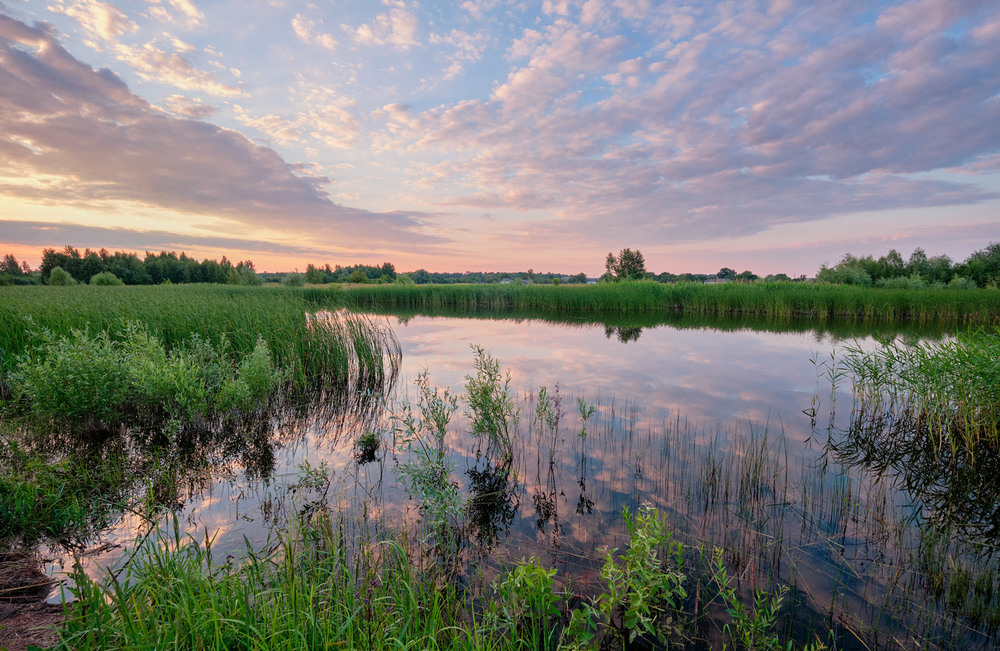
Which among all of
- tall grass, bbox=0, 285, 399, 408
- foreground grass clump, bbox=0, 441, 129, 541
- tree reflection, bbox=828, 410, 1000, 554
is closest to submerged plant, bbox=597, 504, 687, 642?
tree reflection, bbox=828, 410, 1000, 554

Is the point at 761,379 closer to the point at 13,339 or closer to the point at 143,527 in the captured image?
the point at 143,527

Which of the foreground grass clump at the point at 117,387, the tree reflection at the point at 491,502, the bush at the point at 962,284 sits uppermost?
the bush at the point at 962,284

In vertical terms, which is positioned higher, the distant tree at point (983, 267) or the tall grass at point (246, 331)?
the distant tree at point (983, 267)

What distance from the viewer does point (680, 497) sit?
14.3 ft

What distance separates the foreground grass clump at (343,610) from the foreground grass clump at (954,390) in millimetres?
5549

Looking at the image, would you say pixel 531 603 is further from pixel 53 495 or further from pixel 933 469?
pixel 933 469

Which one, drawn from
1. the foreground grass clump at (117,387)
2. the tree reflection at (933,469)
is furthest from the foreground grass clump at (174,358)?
the tree reflection at (933,469)

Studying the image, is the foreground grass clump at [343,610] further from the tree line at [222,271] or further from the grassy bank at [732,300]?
the tree line at [222,271]

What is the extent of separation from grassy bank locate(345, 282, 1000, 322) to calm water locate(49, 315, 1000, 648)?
12609 millimetres

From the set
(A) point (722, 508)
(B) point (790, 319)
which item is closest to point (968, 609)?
(A) point (722, 508)

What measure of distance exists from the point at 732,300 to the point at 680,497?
96.7 feet

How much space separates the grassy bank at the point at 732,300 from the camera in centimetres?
2292

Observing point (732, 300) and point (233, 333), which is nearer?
point (233, 333)

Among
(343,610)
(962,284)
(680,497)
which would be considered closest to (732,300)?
(962,284)
